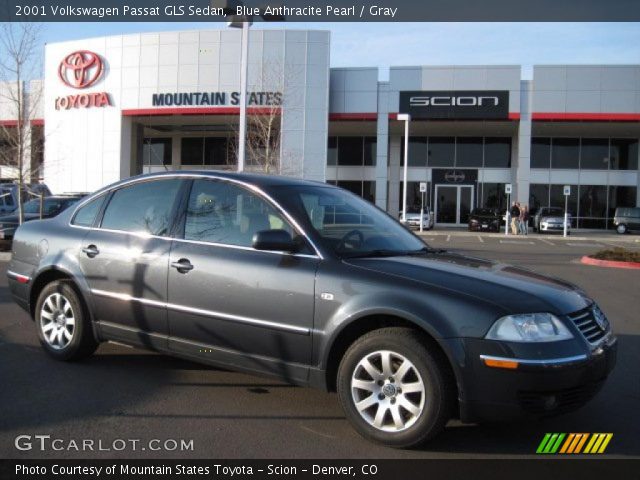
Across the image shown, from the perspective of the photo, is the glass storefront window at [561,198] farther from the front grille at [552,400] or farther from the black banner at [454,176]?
the front grille at [552,400]

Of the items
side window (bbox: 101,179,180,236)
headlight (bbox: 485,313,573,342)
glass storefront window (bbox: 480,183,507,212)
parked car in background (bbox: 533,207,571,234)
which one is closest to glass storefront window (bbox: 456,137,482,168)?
glass storefront window (bbox: 480,183,507,212)

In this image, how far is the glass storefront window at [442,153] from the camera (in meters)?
38.9

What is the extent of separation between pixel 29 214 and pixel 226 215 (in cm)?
1439

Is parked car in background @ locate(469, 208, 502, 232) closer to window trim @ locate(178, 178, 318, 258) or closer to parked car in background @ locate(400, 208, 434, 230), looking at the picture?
parked car in background @ locate(400, 208, 434, 230)

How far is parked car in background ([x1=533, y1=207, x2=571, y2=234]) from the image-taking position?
112 ft

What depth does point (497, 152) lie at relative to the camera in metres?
38.7

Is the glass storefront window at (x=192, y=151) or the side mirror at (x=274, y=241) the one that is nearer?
the side mirror at (x=274, y=241)

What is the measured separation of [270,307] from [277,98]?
2436 centimetres

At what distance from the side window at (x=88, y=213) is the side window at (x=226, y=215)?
1.16 meters

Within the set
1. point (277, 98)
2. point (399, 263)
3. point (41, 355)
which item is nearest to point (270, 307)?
point (399, 263)

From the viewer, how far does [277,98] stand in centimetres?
2753

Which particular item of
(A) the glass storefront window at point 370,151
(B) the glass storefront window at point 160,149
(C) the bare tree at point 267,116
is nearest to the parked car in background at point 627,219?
(A) the glass storefront window at point 370,151

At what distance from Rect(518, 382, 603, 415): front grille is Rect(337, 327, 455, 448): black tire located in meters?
0.42
